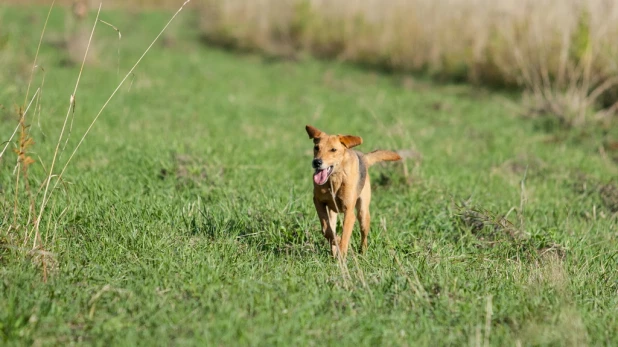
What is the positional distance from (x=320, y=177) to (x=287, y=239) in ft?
Answer: 1.86

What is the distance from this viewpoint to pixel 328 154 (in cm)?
446

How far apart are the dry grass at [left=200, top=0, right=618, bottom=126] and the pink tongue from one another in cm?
641

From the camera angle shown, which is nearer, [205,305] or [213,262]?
[205,305]

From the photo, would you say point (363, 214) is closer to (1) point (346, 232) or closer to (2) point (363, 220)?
(2) point (363, 220)

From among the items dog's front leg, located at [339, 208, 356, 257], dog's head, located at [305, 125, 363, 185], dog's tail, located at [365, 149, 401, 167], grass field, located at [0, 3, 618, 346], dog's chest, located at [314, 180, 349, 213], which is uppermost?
dog's head, located at [305, 125, 363, 185]

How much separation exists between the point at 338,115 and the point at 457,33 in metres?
5.26

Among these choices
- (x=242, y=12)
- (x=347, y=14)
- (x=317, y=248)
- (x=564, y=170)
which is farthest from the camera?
(x=242, y=12)

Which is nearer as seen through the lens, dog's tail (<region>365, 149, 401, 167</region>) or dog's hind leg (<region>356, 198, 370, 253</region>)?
dog's hind leg (<region>356, 198, 370, 253</region>)

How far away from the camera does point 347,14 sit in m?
16.8

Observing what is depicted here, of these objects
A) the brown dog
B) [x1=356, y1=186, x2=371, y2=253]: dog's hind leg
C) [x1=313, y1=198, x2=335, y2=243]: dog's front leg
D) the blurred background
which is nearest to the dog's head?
the brown dog

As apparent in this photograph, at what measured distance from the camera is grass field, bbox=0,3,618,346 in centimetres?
345

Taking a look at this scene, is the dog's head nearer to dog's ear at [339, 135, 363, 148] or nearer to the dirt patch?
dog's ear at [339, 135, 363, 148]

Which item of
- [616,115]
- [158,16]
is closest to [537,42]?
[616,115]

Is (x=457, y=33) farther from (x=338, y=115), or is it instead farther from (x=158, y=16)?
(x=158, y=16)
